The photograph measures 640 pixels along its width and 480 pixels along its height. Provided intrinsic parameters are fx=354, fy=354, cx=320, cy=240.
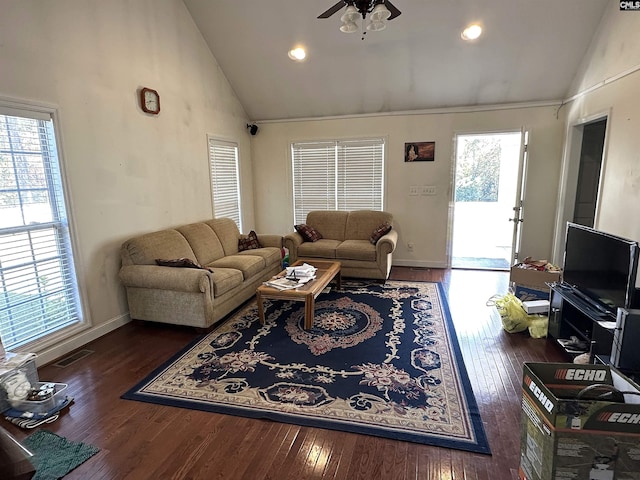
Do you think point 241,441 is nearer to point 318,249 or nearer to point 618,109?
point 318,249

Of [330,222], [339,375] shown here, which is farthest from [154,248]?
[330,222]

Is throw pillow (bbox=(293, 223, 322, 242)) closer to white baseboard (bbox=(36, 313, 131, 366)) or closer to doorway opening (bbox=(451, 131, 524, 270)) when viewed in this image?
white baseboard (bbox=(36, 313, 131, 366))

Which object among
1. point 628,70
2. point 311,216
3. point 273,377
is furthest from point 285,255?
point 628,70

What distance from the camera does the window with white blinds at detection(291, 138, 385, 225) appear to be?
573 cm

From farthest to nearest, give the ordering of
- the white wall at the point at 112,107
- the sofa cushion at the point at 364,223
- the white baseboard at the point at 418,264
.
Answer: the white baseboard at the point at 418,264, the sofa cushion at the point at 364,223, the white wall at the point at 112,107

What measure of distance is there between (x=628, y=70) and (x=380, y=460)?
3936 mm

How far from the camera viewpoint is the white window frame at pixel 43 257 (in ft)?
8.66

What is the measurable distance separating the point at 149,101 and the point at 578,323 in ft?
15.3

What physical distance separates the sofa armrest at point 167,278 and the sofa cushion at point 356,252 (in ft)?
6.67

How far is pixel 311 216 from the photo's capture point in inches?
225

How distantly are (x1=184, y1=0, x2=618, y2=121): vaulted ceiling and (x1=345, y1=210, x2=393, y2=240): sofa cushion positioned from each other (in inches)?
63.8

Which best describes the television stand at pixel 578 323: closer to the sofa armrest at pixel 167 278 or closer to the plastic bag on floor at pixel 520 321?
the plastic bag on floor at pixel 520 321

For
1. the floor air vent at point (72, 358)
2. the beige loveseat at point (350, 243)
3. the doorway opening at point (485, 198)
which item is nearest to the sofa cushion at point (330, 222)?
the beige loveseat at point (350, 243)

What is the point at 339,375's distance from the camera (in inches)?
104
